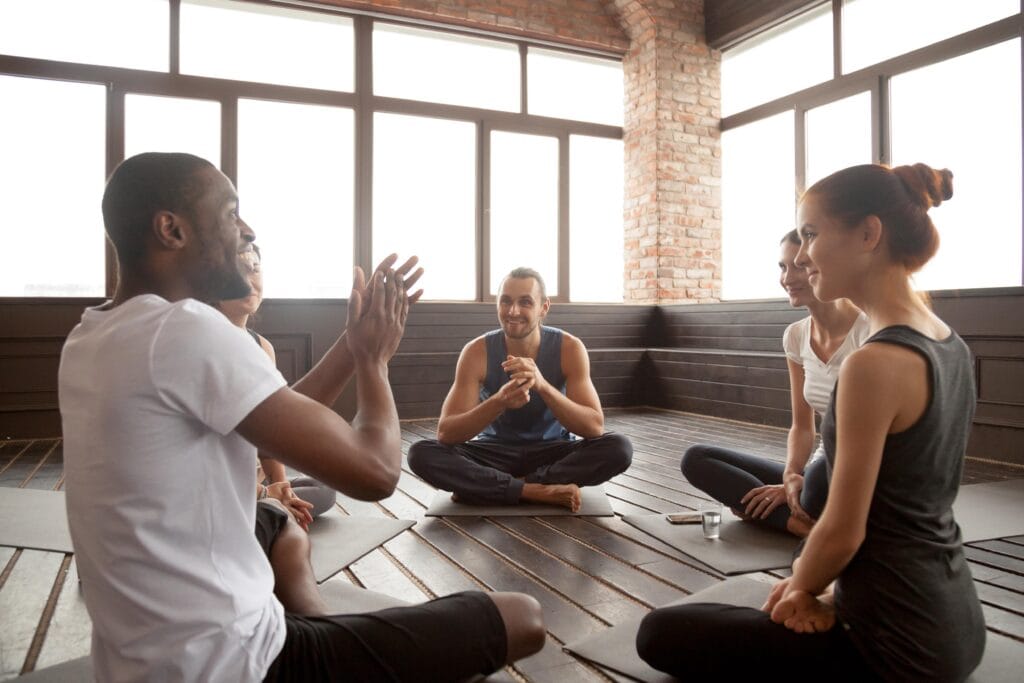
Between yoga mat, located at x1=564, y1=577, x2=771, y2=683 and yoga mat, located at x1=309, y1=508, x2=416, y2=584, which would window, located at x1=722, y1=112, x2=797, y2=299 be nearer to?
yoga mat, located at x1=309, y1=508, x2=416, y2=584

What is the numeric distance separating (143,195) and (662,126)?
6275mm

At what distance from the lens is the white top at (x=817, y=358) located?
2213 millimetres

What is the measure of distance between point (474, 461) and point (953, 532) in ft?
6.22

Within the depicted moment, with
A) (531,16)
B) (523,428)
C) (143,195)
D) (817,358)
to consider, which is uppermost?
(531,16)

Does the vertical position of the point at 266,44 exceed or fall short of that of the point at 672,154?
it exceeds it

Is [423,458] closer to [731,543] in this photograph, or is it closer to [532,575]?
[532,575]

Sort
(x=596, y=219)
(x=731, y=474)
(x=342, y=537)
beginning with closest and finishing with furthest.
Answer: (x=342, y=537), (x=731, y=474), (x=596, y=219)

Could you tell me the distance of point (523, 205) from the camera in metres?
6.79

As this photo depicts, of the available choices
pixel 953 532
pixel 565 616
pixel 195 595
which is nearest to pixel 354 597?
pixel 565 616

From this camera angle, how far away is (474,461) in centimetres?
288

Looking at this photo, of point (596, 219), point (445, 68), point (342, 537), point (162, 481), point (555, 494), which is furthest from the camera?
point (596, 219)

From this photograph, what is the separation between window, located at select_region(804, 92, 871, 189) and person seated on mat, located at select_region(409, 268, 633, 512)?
363 centimetres

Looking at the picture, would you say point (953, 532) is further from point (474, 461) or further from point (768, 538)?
point (474, 461)

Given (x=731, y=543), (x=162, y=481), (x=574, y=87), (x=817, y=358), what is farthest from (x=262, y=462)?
(x=574, y=87)
